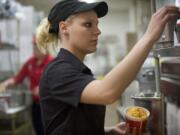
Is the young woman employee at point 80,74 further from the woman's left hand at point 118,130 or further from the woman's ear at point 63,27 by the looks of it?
the woman's left hand at point 118,130

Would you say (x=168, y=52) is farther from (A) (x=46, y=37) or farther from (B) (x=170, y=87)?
(A) (x=46, y=37)

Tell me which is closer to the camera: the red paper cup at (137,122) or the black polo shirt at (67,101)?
the black polo shirt at (67,101)

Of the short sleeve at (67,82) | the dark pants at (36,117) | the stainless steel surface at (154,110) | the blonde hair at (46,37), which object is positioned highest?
the blonde hair at (46,37)

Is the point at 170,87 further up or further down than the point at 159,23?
further down

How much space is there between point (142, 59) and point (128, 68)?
0.06 metres

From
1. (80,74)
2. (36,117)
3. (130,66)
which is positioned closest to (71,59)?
(80,74)

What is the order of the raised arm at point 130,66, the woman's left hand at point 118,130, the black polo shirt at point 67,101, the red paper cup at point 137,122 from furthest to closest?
the woman's left hand at point 118,130, the red paper cup at point 137,122, the black polo shirt at point 67,101, the raised arm at point 130,66

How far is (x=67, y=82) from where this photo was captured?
1155mm

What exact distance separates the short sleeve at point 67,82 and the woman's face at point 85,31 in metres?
0.10

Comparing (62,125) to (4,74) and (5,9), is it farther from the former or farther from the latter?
(4,74)

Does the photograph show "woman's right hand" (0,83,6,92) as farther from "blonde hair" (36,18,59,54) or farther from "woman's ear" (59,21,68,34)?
"woman's ear" (59,21,68,34)

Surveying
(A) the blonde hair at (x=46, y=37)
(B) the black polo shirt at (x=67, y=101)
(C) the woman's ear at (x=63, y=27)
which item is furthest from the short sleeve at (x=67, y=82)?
(A) the blonde hair at (x=46, y=37)

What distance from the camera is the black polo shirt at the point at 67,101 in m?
1.15

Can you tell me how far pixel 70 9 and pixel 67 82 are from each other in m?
0.30
